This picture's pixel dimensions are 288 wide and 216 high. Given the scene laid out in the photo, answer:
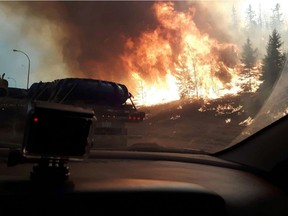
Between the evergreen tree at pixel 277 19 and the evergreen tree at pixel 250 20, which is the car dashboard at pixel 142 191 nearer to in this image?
the evergreen tree at pixel 277 19

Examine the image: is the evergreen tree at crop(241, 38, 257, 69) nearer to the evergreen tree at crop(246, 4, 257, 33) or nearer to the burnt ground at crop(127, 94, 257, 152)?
the evergreen tree at crop(246, 4, 257, 33)

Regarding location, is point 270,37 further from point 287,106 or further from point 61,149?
point 61,149

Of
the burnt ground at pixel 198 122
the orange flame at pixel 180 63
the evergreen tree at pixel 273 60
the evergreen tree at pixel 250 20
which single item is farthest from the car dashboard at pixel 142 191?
the evergreen tree at pixel 250 20

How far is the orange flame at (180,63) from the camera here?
211 inches

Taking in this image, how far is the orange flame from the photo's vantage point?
17.6 ft

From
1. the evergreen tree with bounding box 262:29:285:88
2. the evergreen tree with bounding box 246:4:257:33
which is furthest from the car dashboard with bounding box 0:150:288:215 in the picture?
the evergreen tree with bounding box 246:4:257:33

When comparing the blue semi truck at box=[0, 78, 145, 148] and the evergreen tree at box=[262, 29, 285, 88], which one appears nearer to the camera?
the blue semi truck at box=[0, 78, 145, 148]

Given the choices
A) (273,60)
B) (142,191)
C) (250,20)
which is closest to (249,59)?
(273,60)

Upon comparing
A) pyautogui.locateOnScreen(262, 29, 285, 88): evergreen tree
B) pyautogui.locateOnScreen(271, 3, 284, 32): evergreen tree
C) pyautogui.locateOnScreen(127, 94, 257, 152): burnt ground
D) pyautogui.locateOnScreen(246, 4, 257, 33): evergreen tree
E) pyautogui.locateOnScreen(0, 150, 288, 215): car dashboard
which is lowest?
pyautogui.locateOnScreen(0, 150, 288, 215): car dashboard

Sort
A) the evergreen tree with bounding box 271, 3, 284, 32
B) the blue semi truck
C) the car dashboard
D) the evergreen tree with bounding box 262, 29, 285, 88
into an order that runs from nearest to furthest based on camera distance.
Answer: the car dashboard
the blue semi truck
the evergreen tree with bounding box 271, 3, 284, 32
the evergreen tree with bounding box 262, 29, 285, 88

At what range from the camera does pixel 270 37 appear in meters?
5.01

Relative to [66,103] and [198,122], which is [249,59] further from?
[66,103]

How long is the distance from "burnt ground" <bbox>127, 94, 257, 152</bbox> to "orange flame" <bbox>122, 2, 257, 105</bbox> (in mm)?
171

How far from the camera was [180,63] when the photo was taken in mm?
5559
